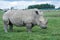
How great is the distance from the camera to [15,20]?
1435cm

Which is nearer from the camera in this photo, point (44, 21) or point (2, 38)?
point (2, 38)

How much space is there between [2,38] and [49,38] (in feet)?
7.02

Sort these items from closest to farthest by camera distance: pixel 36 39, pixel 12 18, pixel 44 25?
1. pixel 36 39
2. pixel 44 25
3. pixel 12 18

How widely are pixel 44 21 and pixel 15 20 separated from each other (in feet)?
5.88

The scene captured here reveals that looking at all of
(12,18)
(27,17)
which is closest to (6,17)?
(12,18)

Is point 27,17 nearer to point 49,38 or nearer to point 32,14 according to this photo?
point 32,14

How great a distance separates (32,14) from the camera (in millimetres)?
13875

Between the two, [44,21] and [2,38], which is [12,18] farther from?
[2,38]

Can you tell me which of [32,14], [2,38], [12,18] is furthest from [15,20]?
[2,38]

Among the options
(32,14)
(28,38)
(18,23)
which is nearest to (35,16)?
(32,14)

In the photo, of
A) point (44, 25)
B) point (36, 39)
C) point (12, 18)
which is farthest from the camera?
point (12, 18)

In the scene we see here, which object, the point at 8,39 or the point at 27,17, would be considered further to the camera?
the point at 27,17

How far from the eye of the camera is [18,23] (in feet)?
46.8

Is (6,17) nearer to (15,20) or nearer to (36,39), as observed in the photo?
(15,20)
